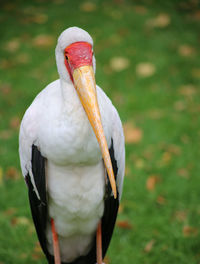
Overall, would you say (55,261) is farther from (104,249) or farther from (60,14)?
(60,14)

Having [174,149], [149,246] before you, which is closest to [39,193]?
[149,246]

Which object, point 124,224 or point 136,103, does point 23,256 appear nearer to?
point 124,224

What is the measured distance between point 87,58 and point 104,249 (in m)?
1.43

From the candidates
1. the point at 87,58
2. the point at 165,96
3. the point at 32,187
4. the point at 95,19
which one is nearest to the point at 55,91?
the point at 87,58

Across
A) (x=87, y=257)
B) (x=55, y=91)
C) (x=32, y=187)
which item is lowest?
(x=87, y=257)

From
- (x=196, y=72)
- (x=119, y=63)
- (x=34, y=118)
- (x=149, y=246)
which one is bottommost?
(x=149, y=246)

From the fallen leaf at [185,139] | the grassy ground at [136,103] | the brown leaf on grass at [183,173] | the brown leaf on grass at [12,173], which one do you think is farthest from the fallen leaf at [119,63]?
the brown leaf on grass at [12,173]

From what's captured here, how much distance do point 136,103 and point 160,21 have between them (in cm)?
211

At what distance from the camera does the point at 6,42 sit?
19.7 feet

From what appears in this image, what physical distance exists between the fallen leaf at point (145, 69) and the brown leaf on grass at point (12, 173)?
2.16 metres

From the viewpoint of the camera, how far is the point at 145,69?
539 centimetres

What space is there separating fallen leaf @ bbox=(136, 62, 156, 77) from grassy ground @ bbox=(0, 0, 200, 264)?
1 cm

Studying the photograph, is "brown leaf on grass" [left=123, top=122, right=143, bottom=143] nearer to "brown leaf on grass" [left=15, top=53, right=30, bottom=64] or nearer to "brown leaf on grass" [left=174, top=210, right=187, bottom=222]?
"brown leaf on grass" [left=174, top=210, right=187, bottom=222]

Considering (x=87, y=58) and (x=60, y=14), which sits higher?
(x=87, y=58)
